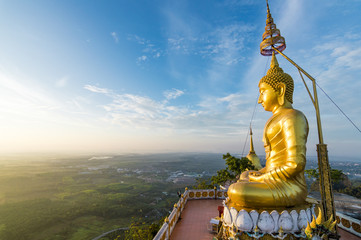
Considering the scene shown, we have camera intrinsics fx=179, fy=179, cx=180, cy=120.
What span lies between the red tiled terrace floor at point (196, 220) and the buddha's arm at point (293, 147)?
3851 mm

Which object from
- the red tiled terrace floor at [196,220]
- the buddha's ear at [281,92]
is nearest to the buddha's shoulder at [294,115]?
the buddha's ear at [281,92]

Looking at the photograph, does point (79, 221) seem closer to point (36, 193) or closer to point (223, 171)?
point (36, 193)

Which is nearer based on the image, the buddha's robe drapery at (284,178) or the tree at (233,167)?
the buddha's robe drapery at (284,178)

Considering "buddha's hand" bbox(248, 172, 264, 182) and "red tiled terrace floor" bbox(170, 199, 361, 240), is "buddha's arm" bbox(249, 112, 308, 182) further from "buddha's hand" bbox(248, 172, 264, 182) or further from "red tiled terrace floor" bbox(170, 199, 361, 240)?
"red tiled terrace floor" bbox(170, 199, 361, 240)

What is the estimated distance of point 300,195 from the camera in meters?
5.33

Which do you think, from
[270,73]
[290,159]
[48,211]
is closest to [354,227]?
[290,159]

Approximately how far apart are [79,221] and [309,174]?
48.7 metres

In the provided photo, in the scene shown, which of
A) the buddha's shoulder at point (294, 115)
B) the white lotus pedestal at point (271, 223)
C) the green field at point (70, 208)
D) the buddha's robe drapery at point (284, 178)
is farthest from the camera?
the green field at point (70, 208)

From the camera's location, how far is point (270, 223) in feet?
16.5

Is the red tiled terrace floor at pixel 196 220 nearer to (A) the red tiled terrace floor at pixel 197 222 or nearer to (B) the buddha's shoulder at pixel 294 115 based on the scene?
(A) the red tiled terrace floor at pixel 197 222

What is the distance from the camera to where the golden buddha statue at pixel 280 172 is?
5.18 m

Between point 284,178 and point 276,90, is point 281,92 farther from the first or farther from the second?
point 284,178

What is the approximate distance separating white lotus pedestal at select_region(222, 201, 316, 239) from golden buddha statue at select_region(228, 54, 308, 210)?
19 centimetres

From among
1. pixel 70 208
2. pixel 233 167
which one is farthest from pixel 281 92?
pixel 70 208
